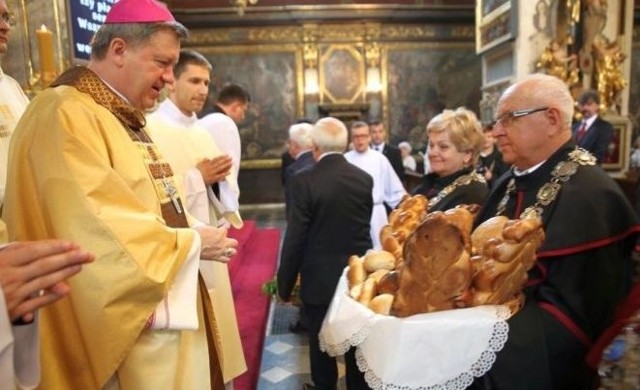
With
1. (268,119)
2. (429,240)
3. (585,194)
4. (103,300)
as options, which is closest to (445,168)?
(585,194)

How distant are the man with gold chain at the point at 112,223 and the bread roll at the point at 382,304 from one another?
1.97ft

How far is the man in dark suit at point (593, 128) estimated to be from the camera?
645cm

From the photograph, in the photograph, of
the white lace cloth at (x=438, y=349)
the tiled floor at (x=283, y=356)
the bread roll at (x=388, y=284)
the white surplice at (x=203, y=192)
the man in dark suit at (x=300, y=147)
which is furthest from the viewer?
the man in dark suit at (x=300, y=147)

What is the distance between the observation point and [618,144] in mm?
8008

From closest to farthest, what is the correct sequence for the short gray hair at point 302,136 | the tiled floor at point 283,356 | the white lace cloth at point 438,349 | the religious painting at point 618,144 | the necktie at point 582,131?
the white lace cloth at point 438,349
the tiled floor at point 283,356
the short gray hair at point 302,136
the necktie at point 582,131
the religious painting at point 618,144

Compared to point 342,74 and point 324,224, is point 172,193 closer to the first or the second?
point 324,224

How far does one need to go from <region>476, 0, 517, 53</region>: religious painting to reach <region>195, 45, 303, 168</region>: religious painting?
6010 millimetres

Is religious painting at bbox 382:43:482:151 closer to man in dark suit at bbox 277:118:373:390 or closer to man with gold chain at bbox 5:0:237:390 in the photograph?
man in dark suit at bbox 277:118:373:390

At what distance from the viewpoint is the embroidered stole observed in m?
1.90

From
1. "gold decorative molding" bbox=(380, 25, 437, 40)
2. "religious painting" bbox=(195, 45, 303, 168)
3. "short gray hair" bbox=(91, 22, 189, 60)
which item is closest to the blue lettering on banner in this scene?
"short gray hair" bbox=(91, 22, 189, 60)

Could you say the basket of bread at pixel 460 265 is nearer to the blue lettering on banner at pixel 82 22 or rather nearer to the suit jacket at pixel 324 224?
the suit jacket at pixel 324 224

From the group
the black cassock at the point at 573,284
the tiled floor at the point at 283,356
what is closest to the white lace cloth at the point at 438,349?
the black cassock at the point at 573,284

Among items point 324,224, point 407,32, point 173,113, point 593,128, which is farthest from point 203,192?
point 407,32

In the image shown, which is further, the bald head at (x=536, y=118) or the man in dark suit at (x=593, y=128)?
the man in dark suit at (x=593, y=128)
